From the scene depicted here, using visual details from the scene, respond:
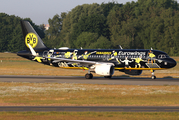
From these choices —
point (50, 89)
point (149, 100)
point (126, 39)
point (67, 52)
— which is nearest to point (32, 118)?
point (149, 100)

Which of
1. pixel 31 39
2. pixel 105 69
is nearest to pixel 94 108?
pixel 105 69

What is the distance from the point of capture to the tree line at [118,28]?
425 feet

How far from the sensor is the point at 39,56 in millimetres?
49344

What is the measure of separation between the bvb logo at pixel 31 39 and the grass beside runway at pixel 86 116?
1276 inches

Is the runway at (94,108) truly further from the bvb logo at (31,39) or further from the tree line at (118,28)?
the tree line at (118,28)

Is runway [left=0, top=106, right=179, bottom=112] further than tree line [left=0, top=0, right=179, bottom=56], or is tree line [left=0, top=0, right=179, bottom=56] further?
tree line [left=0, top=0, right=179, bottom=56]

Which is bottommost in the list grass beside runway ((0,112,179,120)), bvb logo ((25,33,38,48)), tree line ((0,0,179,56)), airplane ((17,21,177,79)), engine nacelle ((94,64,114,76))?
grass beside runway ((0,112,179,120))

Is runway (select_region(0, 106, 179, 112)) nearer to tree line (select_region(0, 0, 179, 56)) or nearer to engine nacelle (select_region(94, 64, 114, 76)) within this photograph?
engine nacelle (select_region(94, 64, 114, 76))

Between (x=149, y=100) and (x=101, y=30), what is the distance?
131 m

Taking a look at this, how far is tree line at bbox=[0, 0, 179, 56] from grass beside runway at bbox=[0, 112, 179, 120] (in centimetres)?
10154

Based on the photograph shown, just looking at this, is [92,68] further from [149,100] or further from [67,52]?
[149,100]

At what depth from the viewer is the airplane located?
4416cm

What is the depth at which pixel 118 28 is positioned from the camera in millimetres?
149500

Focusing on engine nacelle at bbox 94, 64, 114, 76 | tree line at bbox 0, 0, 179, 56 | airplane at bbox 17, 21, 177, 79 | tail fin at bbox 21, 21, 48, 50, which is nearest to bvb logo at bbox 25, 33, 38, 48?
tail fin at bbox 21, 21, 48, 50
